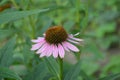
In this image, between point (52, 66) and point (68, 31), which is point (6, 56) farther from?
point (68, 31)

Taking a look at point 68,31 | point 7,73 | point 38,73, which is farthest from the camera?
point 68,31

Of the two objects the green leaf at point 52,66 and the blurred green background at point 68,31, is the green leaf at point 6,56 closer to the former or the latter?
the blurred green background at point 68,31

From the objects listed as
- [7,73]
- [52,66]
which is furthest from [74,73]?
[7,73]

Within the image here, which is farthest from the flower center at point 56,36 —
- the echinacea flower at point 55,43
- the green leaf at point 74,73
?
the green leaf at point 74,73

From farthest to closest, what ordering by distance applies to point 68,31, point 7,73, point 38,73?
point 68,31 → point 38,73 → point 7,73

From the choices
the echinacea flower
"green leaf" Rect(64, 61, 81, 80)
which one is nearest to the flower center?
the echinacea flower

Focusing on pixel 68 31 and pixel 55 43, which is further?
pixel 68 31

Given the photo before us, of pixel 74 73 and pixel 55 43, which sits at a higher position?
pixel 55 43
